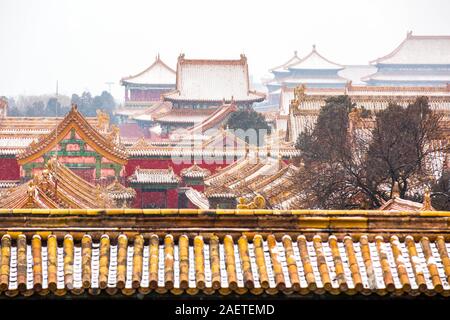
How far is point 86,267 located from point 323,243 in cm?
213

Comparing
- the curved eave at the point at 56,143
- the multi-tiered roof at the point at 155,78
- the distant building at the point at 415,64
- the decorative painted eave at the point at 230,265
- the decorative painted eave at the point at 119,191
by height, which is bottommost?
the decorative painted eave at the point at 119,191

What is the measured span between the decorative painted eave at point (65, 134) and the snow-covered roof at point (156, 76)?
53234 millimetres

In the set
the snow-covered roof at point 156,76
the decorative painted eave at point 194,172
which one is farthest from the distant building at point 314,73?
the decorative painted eave at point 194,172

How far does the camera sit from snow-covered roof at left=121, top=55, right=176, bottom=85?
9600 cm

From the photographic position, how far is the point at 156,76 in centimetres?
9719

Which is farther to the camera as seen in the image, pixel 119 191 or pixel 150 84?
pixel 150 84

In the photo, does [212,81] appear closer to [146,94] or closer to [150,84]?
[150,84]

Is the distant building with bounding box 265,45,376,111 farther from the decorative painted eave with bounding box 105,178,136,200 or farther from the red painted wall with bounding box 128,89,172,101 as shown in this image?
the decorative painted eave with bounding box 105,178,136,200

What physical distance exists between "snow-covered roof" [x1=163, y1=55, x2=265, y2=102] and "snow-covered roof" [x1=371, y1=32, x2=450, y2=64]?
40.7 meters

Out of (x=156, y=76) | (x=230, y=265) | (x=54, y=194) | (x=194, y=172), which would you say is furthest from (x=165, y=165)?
(x=156, y=76)

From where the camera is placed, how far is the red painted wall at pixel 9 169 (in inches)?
1826

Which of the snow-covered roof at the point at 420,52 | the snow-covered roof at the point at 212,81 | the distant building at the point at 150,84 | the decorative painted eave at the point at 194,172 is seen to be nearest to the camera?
the decorative painted eave at the point at 194,172

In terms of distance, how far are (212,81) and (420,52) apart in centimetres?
4730

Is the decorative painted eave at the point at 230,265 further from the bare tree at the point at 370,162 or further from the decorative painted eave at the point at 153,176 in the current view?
the decorative painted eave at the point at 153,176
